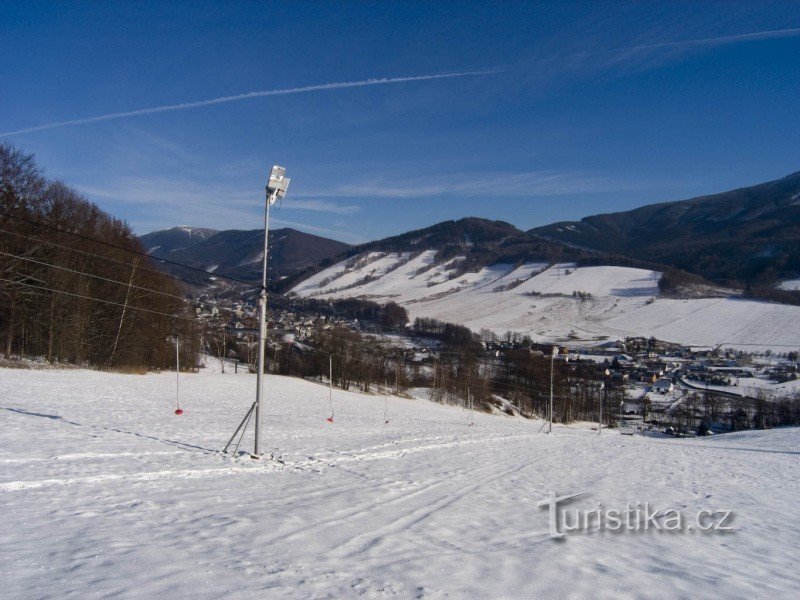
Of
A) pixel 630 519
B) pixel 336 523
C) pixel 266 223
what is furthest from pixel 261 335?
pixel 630 519

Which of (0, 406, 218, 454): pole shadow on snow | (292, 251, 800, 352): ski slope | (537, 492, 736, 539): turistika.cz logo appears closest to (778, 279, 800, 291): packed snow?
(292, 251, 800, 352): ski slope

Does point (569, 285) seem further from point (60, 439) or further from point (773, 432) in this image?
point (60, 439)

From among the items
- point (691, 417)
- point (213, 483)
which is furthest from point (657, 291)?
point (213, 483)

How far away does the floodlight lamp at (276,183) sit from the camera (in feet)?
49.7

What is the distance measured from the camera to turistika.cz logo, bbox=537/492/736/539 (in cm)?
924

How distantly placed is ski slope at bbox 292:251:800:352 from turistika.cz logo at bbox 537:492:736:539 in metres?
119

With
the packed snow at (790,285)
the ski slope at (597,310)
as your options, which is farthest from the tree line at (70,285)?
the packed snow at (790,285)

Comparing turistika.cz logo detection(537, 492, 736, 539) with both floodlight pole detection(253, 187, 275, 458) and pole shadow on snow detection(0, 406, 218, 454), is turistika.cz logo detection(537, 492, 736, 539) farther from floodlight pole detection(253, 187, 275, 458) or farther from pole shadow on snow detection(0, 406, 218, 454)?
pole shadow on snow detection(0, 406, 218, 454)

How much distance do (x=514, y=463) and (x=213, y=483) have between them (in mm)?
10783

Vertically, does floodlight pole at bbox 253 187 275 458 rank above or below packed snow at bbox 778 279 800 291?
below

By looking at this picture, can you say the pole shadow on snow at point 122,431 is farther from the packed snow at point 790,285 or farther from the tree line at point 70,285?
the packed snow at point 790,285

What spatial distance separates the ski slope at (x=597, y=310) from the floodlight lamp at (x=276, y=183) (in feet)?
389

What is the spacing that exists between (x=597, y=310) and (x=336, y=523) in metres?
160

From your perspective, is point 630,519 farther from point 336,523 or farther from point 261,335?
point 261,335
